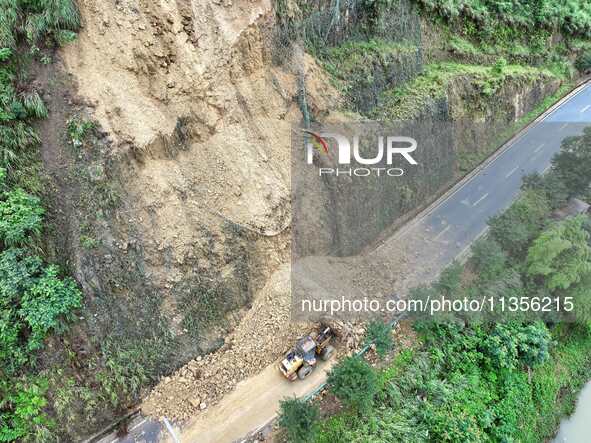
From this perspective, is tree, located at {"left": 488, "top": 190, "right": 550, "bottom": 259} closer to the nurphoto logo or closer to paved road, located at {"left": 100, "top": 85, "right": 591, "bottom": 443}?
paved road, located at {"left": 100, "top": 85, "right": 591, "bottom": 443}

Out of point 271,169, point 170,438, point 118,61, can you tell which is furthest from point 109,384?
point 118,61

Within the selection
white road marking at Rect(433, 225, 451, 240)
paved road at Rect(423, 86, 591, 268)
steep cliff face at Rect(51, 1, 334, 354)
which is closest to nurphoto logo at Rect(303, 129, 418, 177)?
steep cliff face at Rect(51, 1, 334, 354)

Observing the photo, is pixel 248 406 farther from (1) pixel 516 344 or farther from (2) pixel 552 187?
(2) pixel 552 187

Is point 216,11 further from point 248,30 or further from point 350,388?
point 350,388

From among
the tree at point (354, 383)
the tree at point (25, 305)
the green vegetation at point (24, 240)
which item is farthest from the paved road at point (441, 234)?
the tree at point (25, 305)

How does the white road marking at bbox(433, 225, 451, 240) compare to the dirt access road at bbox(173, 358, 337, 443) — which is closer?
the dirt access road at bbox(173, 358, 337, 443)
